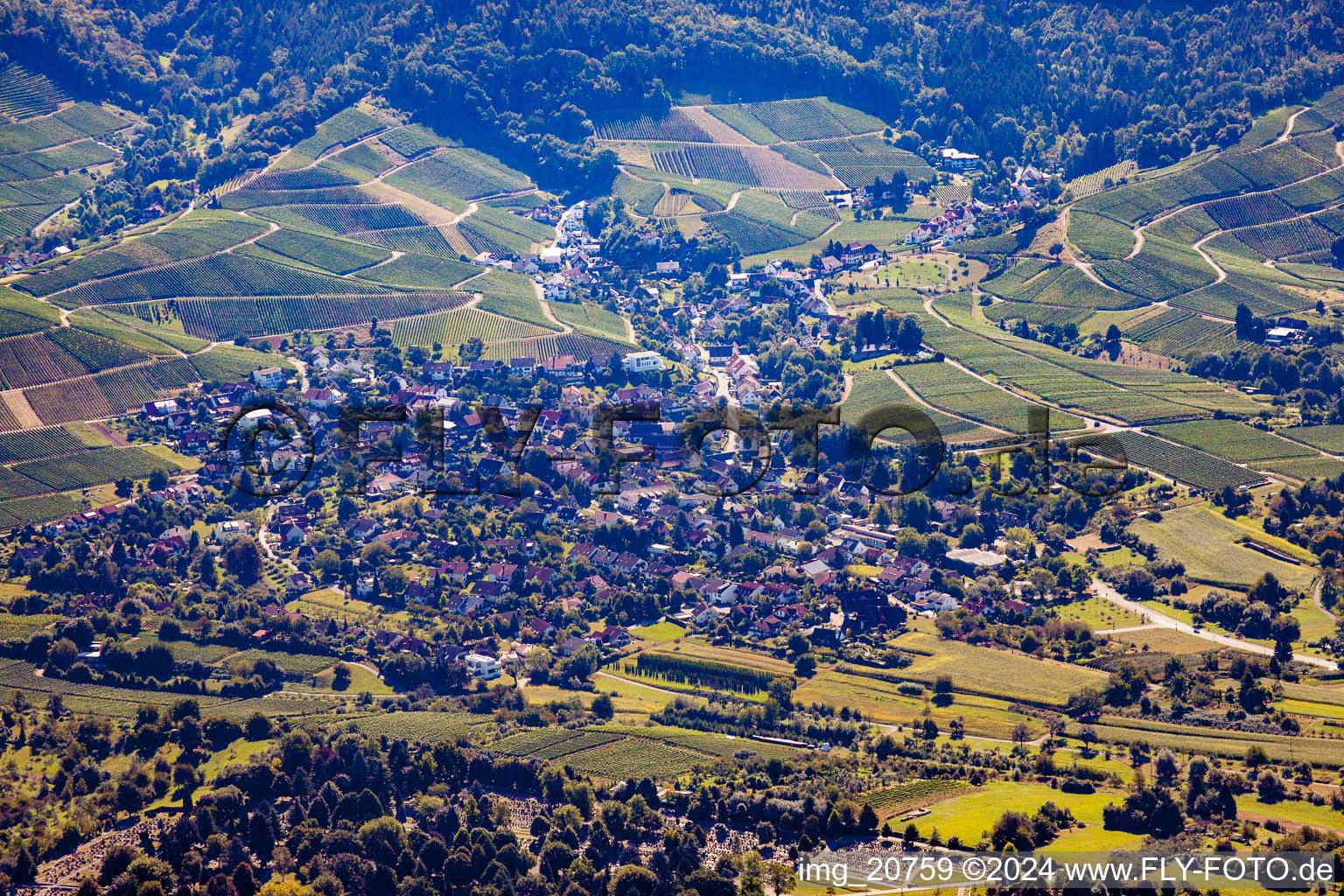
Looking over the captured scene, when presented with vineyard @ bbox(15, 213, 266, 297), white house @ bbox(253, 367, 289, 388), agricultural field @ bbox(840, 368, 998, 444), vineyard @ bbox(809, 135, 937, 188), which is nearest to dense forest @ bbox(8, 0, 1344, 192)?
vineyard @ bbox(809, 135, 937, 188)

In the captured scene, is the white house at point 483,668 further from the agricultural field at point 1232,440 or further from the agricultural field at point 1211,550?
the agricultural field at point 1232,440

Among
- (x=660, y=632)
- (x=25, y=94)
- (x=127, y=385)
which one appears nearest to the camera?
(x=660, y=632)

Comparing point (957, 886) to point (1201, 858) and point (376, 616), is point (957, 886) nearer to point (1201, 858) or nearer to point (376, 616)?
point (1201, 858)

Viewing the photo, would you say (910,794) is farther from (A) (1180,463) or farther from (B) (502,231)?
(B) (502,231)

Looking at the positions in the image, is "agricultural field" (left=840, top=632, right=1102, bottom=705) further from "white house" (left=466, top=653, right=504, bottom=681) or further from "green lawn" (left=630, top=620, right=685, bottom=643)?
"white house" (left=466, top=653, right=504, bottom=681)

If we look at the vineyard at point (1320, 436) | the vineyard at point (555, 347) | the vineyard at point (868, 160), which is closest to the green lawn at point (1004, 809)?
the vineyard at point (1320, 436)

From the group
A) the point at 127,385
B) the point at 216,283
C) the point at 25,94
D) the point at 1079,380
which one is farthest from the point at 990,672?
the point at 25,94
